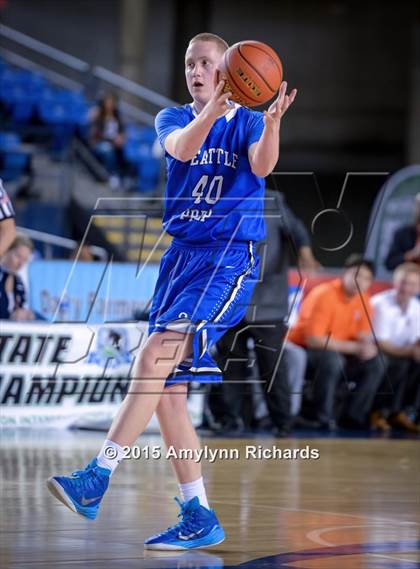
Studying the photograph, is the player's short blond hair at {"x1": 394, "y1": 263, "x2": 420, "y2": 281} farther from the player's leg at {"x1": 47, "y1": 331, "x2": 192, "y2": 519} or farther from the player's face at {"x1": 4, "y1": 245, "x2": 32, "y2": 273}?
the player's leg at {"x1": 47, "y1": 331, "x2": 192, "y2": 519}

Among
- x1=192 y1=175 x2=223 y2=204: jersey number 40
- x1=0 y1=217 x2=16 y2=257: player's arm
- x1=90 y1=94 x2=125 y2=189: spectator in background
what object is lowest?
x1=0 y1=217 x2=16 y2=257: player's arm

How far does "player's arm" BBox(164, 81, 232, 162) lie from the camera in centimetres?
424

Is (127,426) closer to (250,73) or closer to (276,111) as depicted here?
Answer: (276,111)

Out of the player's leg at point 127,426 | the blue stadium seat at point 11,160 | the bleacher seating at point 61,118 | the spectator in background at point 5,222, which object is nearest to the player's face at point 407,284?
the spectator in background at point 5,222

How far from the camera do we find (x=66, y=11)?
73.2 feet

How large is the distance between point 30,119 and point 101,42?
4.74 metres

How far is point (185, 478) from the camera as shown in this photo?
460 centimetres

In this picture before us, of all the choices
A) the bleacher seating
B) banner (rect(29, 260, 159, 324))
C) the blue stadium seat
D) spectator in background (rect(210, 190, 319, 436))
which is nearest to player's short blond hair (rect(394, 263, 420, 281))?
spectator in background (rect(210, 190, 319, 436))

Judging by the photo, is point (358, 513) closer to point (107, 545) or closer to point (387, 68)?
point (107, 545)

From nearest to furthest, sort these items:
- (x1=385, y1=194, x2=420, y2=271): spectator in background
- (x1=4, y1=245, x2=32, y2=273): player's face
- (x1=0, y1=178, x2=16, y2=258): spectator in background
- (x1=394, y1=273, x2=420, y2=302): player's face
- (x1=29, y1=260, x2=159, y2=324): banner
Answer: (x1=0, y1=178, x2=16, y2=258): spectator in background → (x1=4, y1=245, x2=32, y2=273): player's face → (x1=29, y1=260, x2=159, y2=324): banner → (x1=394, y1=273, x2=420, y2=302): player's face → (x1=385, y1=194, x2=420, y2=271): spectator in background

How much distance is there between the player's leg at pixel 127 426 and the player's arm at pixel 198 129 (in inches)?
27.2

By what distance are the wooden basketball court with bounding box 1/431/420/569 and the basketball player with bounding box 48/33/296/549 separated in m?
0.27

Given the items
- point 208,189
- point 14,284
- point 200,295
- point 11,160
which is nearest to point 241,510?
point 200,295

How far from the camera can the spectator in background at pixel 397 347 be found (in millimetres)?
10852
